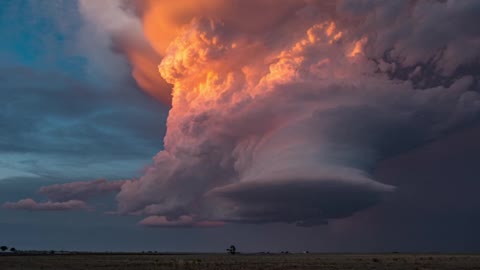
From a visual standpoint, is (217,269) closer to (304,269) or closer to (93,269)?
(304,269)

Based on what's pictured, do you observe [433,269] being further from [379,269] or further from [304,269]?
[304,269]

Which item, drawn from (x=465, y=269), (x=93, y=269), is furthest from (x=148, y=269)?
(x=465, y=269)

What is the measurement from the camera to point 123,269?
82250 millimetres

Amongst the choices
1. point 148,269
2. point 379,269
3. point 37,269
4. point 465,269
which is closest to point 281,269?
point 379,269

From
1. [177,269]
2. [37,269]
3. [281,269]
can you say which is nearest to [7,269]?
[37,269]

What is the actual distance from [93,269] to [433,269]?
186 ft

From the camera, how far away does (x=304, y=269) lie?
8212 cm

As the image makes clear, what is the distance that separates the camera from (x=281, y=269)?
271ft

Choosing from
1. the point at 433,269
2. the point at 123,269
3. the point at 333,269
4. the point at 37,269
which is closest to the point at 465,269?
the point at 433,269

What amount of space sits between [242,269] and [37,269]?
33969 millimetres

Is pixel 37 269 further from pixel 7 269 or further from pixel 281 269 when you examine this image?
pixel 281 269

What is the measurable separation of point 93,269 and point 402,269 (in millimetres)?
51270

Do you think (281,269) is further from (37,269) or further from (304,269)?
(37,269)

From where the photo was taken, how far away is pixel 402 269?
82562mm
